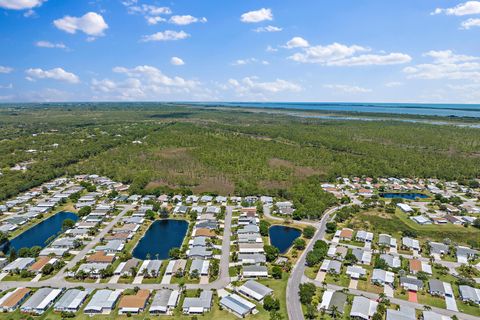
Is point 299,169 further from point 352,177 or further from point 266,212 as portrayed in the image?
point 266,212

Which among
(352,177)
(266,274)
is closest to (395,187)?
(352,177)

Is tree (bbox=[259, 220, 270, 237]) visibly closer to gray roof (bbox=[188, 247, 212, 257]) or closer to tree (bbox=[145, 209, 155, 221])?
gray roof (bbox=[188, 247, 212, 257])

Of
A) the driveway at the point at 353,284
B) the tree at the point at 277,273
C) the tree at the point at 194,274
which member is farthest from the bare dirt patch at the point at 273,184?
the tree at the point at 194,274

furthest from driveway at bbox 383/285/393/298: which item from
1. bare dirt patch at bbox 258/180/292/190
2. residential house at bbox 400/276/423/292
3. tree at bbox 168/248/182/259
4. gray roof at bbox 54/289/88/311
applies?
bare dirt patch at bbox 258/180/292/190

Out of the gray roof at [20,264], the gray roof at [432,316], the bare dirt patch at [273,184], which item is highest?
the bare dirt patch at [273,184]

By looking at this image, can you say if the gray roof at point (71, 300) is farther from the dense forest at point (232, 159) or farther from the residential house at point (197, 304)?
the dense forest at point (232, 159)
